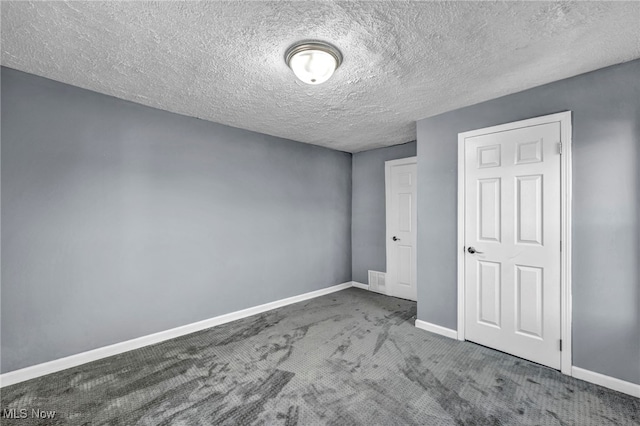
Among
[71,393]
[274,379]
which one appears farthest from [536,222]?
[71,393]

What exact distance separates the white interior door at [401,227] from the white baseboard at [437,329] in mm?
1072

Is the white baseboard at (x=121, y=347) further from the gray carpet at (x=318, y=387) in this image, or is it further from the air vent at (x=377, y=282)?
the air vent at (x=377, y=282)

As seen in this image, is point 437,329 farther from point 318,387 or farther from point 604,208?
point 604,208

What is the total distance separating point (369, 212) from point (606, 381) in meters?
3.38

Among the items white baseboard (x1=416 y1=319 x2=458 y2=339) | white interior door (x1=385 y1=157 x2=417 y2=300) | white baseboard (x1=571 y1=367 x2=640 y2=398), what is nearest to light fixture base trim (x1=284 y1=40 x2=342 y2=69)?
white interior door (x1=385 y1=157 x2=417 y2=300)

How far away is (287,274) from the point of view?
4.20 m

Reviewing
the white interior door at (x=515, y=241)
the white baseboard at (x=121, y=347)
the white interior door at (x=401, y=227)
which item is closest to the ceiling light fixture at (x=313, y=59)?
the white interior door at (x=515, y=241)

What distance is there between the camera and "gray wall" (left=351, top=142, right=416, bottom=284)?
4754 millimetres

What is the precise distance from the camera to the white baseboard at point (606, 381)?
2.05 meters

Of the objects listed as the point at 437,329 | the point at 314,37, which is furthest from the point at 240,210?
the point at 437,329

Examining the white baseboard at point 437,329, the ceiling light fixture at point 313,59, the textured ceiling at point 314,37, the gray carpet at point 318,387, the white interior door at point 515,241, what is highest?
the textured ceiling at point 314,37

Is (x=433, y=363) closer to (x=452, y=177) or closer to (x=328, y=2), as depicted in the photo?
(x=452, y=177)

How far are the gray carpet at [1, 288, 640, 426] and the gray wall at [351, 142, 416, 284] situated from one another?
1919 mm

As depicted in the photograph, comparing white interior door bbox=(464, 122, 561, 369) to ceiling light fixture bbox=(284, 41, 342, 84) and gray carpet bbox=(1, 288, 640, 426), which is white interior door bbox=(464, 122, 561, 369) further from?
ceiling light fixture bbox=(284, 41, 342, 84)
